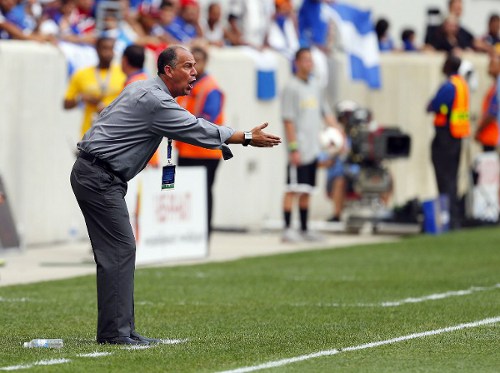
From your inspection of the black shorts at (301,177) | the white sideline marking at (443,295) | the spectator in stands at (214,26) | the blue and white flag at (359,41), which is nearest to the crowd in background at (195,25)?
the spectator in stands at (214,26)

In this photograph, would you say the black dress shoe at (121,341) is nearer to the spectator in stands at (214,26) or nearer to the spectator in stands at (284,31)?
the spectator in stands at (214,26)

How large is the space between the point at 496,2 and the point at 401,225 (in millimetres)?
14999

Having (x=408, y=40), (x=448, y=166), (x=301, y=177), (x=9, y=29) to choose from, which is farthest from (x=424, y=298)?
(x=408, y=40)

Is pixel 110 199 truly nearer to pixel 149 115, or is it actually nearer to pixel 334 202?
pixel 149 115

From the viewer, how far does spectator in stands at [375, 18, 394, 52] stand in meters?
27.0

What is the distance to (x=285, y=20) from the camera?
23375 millimetres

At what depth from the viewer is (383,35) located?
1072 inches

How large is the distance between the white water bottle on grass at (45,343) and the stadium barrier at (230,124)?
764 centimetres

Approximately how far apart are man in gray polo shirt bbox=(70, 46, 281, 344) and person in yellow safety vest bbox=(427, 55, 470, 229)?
37.3 ft

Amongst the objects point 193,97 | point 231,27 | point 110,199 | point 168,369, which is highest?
point 231,27

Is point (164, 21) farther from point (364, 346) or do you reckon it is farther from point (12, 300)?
point (364, 346)

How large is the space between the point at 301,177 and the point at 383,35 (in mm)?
8931

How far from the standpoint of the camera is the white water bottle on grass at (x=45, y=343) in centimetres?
961

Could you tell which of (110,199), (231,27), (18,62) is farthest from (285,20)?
(110,199)
